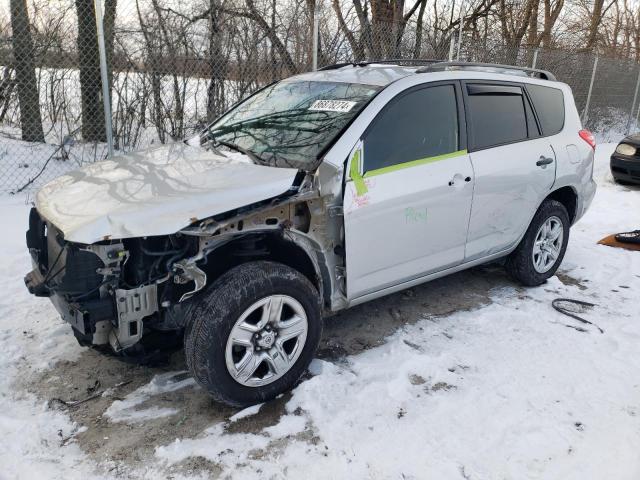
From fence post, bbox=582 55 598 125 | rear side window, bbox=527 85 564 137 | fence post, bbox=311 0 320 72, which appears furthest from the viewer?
fence post, bbox=582 55 598 125

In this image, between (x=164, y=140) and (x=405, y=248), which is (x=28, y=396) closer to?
(x=405, y=248)

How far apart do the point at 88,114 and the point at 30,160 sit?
38.7 inches

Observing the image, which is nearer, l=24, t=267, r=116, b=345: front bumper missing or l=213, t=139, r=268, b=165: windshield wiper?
l=24, t=267, r=116, b=345: front bumper missing

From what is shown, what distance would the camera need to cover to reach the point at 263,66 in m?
7.85

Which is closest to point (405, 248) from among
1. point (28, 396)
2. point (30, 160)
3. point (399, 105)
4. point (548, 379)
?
point (399, 105)

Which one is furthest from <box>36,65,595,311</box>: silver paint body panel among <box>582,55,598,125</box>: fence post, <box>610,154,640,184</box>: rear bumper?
<box>582,55,598,125</box>: fence post

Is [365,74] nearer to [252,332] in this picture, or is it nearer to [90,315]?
[252,332]

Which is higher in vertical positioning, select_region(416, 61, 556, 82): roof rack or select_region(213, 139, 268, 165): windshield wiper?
select_region(416, 61, 556, 82): roof rack

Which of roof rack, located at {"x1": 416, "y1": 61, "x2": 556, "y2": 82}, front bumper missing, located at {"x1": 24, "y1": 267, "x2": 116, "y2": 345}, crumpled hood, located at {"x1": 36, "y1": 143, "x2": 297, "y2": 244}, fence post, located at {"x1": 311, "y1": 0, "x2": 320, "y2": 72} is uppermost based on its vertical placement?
fence post, located at {"x1": 311, "y1": 0, "x2": 320, "y2": 72}

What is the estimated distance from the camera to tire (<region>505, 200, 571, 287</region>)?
176 inches

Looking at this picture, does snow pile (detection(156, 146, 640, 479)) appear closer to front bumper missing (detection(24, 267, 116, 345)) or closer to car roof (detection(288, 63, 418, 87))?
front bumper missing (detection(24, 267, 116, 345))

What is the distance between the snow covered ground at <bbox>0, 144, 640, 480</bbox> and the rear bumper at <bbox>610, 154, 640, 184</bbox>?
5.55 meters

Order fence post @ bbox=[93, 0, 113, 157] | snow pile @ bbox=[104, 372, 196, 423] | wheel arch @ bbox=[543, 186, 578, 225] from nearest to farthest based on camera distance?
snow pile @ bbox=[104, 372, 196, 423], wheel arch @ bbox=[543, 186, 578, 225], fence post @ bbox=[93, 0, 113, 157]

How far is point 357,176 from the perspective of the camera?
10.2 ft
